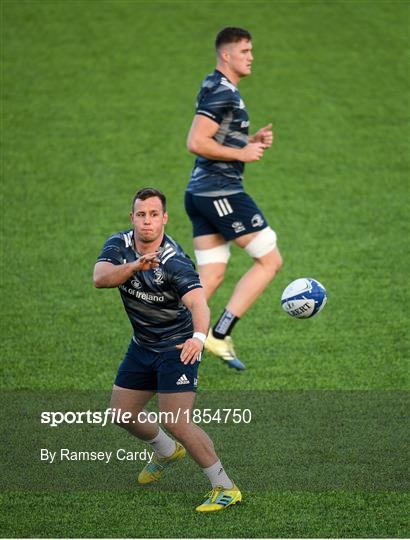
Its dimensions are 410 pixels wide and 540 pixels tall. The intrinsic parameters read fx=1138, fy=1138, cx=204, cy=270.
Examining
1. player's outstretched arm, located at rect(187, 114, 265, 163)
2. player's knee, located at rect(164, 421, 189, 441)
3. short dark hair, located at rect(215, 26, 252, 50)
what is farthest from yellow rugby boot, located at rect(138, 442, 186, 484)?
short dark hair, located at rect(215, 26, 252, 50)

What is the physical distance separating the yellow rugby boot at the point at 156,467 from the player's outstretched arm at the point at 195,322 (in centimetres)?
97

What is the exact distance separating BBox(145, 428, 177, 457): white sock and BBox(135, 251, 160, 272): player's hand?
1.20m

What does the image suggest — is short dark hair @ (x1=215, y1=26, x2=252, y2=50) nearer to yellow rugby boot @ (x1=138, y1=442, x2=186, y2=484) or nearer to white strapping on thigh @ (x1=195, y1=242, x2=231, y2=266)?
white strapping on thigh @ (x1=195, y1=242, x2=231, y2=266)

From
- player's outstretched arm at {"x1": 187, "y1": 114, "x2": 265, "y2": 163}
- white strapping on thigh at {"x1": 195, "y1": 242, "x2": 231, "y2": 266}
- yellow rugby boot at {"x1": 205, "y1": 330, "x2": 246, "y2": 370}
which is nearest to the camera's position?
player's outstretched arm at {"x1": 187, "y1": 114, "x2": 265, "y2": 163}

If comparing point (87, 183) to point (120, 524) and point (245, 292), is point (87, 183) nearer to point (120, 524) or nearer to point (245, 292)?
point (245, 292)

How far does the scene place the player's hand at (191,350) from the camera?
20.3ft

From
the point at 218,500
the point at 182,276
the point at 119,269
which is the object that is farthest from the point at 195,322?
the point at 218,500

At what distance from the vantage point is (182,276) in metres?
6.46

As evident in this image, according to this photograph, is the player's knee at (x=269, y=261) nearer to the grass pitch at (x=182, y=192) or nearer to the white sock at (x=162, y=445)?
the grass pitch at (x=182, y=192)

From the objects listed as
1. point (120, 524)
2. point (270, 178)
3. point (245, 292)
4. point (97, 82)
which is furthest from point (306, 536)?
point (97, 82)

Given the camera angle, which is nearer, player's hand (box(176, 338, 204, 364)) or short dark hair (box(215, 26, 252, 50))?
player's hand (box(176, 338, 204, 364))

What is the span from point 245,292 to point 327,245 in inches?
125

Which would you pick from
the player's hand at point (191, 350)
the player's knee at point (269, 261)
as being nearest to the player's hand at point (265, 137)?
the player's knee at point (269, 261)

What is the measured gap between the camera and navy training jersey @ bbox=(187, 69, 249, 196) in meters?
8.98
